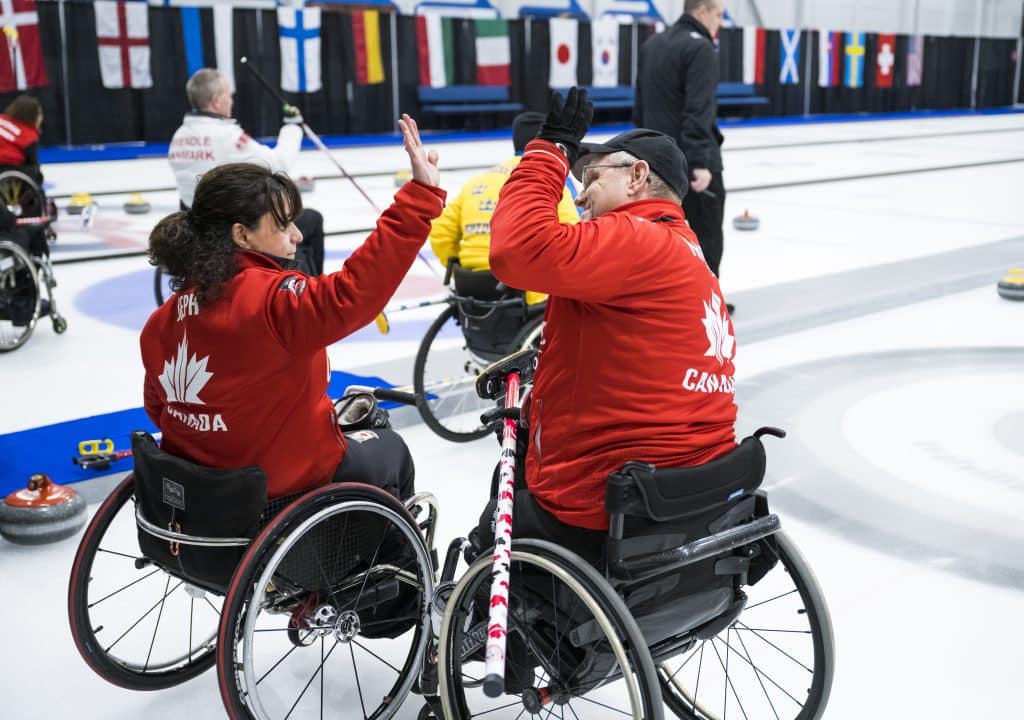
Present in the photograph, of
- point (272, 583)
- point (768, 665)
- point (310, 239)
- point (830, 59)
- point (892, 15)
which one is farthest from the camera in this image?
point (892, 15)

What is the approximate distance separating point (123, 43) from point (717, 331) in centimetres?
1365

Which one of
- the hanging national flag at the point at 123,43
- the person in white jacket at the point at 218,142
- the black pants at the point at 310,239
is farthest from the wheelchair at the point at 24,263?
the hanging national flag at the point at 123,43

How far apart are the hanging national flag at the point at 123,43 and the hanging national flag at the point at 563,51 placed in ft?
23.2

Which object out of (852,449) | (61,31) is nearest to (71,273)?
(852,449)

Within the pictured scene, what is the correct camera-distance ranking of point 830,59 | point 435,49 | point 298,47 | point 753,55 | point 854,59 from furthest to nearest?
1. point 854,59
2. point 830,59
3. point 753,55
4. point 435,49
5. point 298,47

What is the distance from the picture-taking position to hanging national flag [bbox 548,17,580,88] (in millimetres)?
18578

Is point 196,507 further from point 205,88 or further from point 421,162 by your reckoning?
point 205,88

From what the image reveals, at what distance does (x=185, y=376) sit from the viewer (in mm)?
1987

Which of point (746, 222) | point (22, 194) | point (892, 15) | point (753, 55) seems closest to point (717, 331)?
point (22, 194)

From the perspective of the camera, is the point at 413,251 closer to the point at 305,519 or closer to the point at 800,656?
the point at 305,519

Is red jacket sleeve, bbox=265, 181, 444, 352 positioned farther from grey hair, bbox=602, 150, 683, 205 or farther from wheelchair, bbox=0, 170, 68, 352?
wheelchair, bbox=0, 170, 68, 352

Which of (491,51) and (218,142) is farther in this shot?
(491,51)

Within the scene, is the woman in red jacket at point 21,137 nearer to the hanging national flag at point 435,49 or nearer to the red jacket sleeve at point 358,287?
the red jacket sleeve at point 358,287

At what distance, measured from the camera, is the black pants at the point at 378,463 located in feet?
7.06
